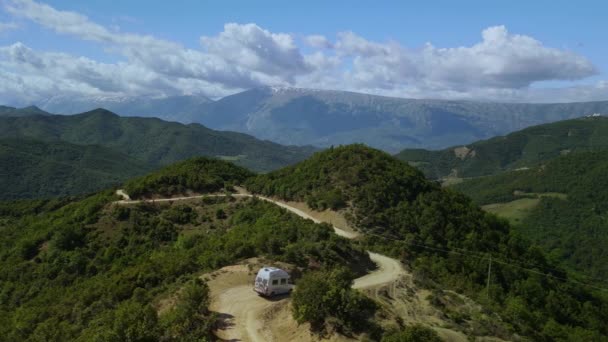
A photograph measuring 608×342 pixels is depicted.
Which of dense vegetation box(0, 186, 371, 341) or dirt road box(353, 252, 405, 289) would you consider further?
dirt road box(353, 252, 405, 289)

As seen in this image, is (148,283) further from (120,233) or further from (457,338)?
(120,233)

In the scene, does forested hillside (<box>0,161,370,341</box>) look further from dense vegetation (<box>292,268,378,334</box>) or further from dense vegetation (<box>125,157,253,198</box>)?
dense vegetation (<box>292,268,378,334</box>)

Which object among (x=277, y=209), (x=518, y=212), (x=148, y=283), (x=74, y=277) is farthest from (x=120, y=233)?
(x=518, y=212)

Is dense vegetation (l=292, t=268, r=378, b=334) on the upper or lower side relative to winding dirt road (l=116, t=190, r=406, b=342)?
upper

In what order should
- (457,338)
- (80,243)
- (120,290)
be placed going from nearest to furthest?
(457,338)
(120,290)
(80,243)

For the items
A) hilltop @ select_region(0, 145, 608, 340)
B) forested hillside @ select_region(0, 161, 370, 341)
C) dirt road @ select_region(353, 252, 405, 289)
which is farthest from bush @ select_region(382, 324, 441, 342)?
dirt road @ select_region(353, 252, 405, 289)

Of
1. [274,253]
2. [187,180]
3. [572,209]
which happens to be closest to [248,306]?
[274,253]
